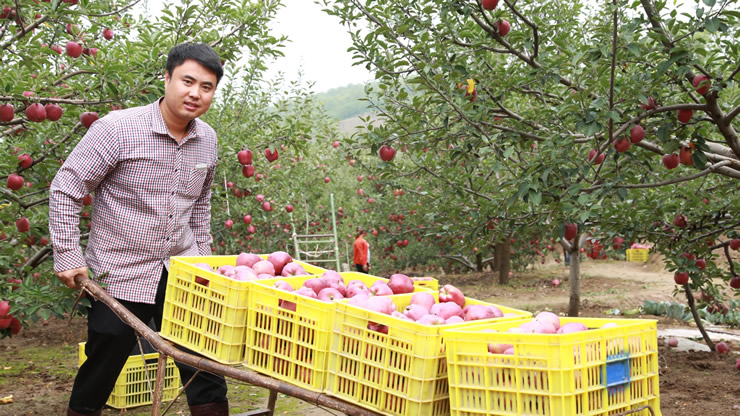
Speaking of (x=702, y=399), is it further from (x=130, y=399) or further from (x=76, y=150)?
(x=76, y=150)

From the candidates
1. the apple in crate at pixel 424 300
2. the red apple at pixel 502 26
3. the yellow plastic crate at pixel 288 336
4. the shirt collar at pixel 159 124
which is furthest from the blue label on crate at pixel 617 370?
the red apple at pixel 502 26

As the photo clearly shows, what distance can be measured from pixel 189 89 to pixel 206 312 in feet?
3.23

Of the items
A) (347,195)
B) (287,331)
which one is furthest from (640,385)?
(347,195)

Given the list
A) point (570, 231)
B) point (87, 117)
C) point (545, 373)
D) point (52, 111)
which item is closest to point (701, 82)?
point (570, 231)

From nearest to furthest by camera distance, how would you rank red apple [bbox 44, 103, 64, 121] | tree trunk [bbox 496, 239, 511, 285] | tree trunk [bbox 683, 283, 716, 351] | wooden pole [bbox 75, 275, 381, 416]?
wooden pole [bbox 75, 275, 381, 416]
red apple [bbox 44, 103, 64, 121]
tree trunk [bbox 683, 283, 716, 351]
tree trunk [bbox 496, 239, 511, 285]

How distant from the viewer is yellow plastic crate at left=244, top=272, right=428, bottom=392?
2164 mm

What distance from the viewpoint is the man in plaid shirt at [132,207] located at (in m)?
A: 2.80

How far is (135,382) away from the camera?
441 centimetres

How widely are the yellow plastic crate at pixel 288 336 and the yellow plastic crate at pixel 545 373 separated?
0.47m

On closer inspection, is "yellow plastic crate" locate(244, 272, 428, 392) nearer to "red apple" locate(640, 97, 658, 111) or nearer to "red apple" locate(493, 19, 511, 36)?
"red apple" locate(640, 97, 658, 111)

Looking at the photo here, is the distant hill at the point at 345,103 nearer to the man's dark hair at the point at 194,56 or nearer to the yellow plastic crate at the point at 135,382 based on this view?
the yellow plastic crate at the point at 135,382

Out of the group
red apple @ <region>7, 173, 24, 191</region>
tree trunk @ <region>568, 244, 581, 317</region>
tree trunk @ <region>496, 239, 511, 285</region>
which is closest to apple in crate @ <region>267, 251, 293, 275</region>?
red apple @ <region>7, 173, 24, 191</region>

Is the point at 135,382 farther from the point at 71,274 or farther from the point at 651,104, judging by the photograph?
the point at 651,104

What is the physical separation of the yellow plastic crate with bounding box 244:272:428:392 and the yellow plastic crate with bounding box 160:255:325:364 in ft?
0.17
